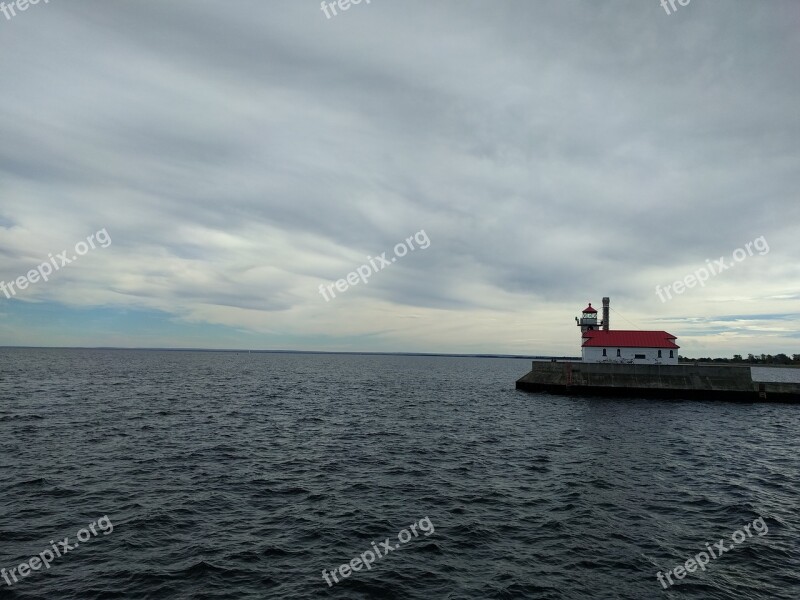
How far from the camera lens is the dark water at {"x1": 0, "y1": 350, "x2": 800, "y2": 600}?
43.3 feet

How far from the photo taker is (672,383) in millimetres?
58125

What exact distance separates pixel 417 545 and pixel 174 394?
1981 inches

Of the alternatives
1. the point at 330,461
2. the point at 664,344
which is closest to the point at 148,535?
the point at 330,461

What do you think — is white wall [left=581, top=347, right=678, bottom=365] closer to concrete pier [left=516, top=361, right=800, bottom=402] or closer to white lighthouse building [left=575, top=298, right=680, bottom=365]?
white lighthouse building [left=575, top=298, right=680, bottom=365]

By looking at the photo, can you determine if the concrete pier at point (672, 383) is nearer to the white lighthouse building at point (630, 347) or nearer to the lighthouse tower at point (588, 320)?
the white lighthouse building at point (630, 347)

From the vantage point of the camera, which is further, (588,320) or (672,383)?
(588,320)

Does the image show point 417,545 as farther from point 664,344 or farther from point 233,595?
point 664,344

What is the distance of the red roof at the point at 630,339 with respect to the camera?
64238 millimetres

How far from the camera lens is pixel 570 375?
6128 cm

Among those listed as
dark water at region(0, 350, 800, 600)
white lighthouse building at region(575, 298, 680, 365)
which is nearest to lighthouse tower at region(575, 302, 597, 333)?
white lighthouse building at region(575, 298, 680, 365)

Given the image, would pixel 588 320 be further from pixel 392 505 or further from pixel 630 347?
pixel 392 505

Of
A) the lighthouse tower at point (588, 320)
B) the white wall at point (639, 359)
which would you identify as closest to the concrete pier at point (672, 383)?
the white wall at point (639, 359)

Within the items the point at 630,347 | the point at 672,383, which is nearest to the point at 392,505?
the point at 672,383

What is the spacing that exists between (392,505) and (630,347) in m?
55.7
